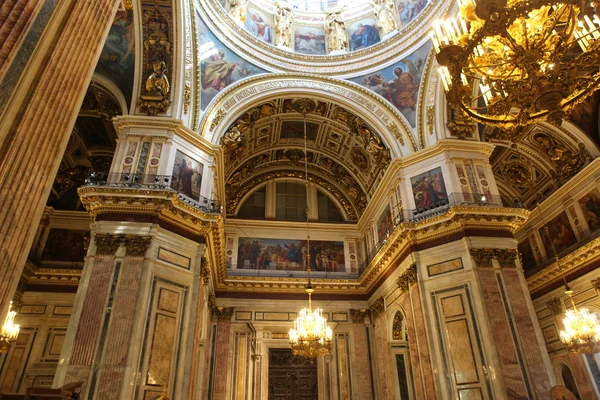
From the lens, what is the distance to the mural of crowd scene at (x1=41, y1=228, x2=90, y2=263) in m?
15.1

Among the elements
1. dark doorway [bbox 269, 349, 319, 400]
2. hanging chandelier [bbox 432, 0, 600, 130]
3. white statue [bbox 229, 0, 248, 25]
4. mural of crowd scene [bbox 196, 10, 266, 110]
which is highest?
white statue [bbox 229, 0, 248, 25]

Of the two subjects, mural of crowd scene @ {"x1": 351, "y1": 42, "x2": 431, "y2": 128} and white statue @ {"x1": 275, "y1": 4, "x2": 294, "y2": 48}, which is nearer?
mural of crowd scene @ {"x1": 351, "y1": 42, "x2": 431, "y2": 128}

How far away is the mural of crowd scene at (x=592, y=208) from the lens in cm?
1347

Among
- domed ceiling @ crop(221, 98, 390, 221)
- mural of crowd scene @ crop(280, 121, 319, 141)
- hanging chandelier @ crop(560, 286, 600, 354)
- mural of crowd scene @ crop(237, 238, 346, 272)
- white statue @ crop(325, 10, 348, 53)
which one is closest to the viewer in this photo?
hanging chandelier @ crop(560, 286, 600, 354)

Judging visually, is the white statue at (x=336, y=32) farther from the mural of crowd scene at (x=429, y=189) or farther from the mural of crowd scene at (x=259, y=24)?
the mural of crowd scene at (x=429, y=189)

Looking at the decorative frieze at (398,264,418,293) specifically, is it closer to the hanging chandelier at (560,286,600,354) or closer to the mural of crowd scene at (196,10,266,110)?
the hanging chandelier at (560,286,600,354)

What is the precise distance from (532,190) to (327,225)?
806 centimetres

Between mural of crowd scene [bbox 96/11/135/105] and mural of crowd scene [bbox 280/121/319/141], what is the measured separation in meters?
5.93

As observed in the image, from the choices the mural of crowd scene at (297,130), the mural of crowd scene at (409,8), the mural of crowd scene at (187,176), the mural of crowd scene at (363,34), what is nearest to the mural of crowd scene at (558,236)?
the mural of crowd scene at (409,8)

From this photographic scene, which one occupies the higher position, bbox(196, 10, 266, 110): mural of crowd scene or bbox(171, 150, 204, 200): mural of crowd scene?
bbox(196, 10, 266, 110): mural of crowd scene

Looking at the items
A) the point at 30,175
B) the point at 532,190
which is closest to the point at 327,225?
the point at 532,190

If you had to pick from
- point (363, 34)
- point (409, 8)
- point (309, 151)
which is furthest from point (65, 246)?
point (409, 8)

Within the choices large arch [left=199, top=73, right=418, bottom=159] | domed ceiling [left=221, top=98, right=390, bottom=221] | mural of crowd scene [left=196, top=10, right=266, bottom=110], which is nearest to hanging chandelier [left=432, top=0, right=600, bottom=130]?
large arch [left=199, top=73, right=418, bottom=159]

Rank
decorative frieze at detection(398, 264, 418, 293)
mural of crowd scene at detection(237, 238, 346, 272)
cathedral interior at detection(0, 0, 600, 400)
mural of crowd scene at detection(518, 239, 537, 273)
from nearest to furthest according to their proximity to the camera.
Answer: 1. cathedral interior at detection(0, 0, 600, 400)
2. decorative frieze at detection(398, 264, 418, 293)
3. mural of crowd scene at detection(518, 239, 537, 273)
4. mural of crowd scene at detection(237, 238, 346, 272)
